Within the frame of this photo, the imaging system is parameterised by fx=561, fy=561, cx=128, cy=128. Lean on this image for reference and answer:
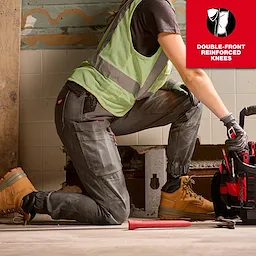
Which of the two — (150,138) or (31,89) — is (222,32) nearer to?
(150,138)

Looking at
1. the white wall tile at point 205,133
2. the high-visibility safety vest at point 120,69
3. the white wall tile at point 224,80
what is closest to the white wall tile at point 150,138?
the white wall tile at point 205,133

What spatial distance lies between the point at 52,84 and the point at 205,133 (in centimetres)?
97

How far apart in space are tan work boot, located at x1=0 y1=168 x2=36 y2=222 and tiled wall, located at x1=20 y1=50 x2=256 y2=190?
2.25 feet

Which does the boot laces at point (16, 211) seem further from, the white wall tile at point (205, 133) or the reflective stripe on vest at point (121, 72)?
the white wall tile at point (205, 133)

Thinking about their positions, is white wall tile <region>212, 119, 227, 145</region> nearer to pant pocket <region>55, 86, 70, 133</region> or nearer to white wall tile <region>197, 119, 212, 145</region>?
white wall tile <region>197, 119, 212, 145</region>

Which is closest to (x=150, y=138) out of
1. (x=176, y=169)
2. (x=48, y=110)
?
(x=176, y=169)

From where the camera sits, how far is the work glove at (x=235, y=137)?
2391 mm

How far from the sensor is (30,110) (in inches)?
135

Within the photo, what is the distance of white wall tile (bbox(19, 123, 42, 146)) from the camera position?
11.2 ft

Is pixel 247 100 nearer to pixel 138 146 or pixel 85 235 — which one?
pixel 138 146

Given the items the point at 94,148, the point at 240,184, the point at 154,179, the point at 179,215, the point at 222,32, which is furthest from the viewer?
the point at 222,32

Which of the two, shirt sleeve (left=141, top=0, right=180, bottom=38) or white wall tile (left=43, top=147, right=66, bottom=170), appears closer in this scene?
shirt sleeve (left=141, top=0, right=180, bottom=38)

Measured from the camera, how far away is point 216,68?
132 inches

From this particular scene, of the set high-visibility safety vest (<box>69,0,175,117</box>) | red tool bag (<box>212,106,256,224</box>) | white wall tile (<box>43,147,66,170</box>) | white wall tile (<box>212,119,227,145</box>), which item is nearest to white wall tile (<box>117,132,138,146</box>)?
white wall tile (<box>43,147,66,170</box>)
